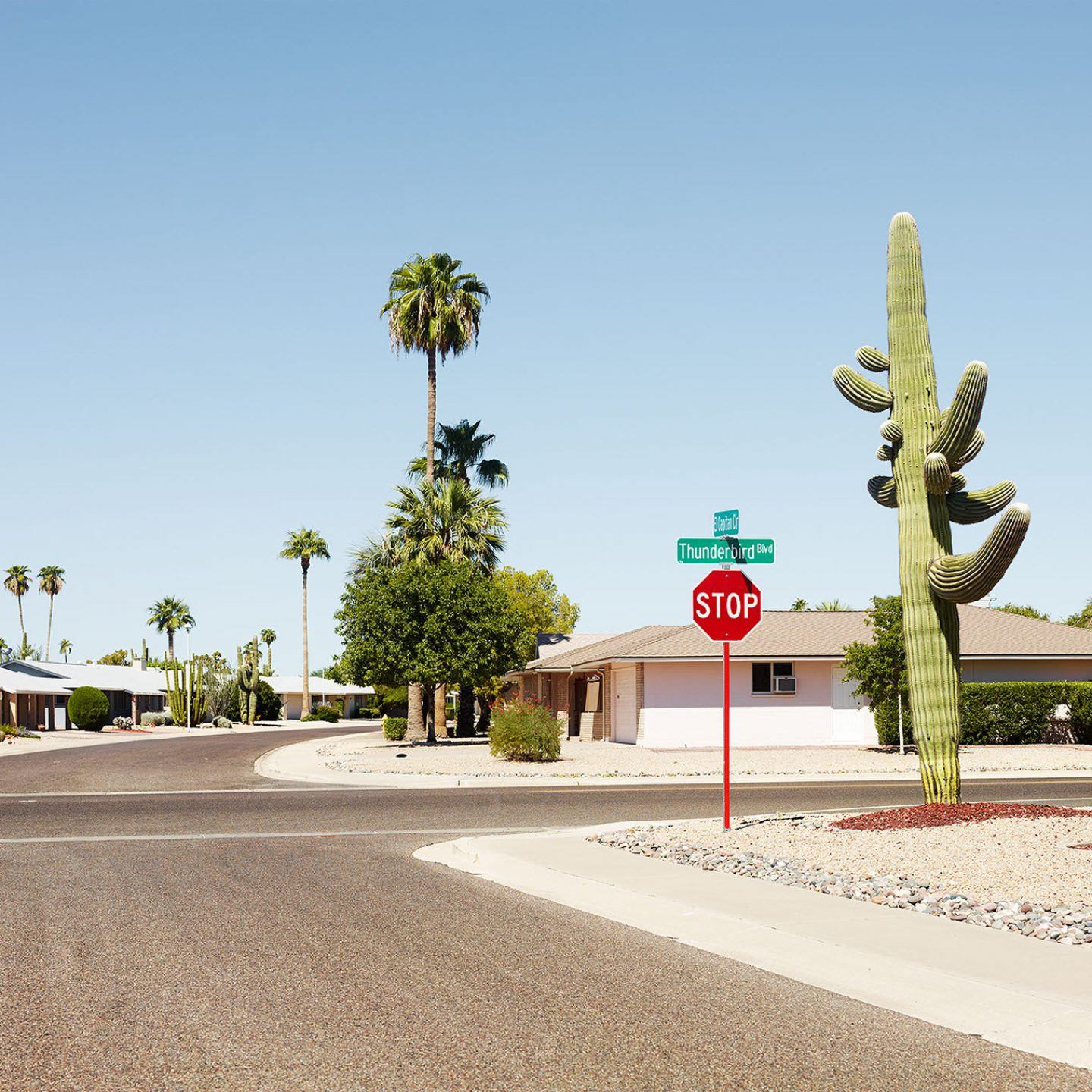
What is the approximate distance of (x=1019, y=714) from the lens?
38844mm

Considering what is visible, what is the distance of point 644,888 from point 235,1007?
16.8ft

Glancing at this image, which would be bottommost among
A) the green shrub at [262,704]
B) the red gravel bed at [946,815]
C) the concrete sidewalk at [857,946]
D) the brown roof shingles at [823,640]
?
the green shrub at [262,704]

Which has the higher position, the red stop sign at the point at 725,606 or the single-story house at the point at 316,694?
the red stop sign at the point at 725,606

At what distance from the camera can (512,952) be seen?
29.1 feet

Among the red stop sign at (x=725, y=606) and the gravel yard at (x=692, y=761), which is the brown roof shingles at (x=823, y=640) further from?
the red stop sign at (x=725, y=606)

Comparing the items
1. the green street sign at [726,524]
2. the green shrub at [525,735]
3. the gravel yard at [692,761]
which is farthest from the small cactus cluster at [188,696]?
the green street sign at [726,524]

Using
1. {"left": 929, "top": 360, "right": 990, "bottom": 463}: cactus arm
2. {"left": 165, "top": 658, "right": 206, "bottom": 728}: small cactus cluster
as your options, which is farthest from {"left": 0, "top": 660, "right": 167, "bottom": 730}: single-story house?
{"left": 929, "top": 360, "right": 990, "bottom": 463}: cactus arm

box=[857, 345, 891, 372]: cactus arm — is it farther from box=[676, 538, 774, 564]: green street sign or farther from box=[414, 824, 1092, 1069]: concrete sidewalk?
box=[414, 824, 1092, 1069]: concrete sidewalk

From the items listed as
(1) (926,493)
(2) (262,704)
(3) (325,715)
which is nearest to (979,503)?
(1) (926,493)

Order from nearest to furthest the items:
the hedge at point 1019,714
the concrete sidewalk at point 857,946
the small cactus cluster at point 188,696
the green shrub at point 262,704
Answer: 1. the concrete sidewalk at point 857,946
2. the hedge at point 1019,714
3. the small cactus cluster at point 188,696
4. the green shrub at point 262,704

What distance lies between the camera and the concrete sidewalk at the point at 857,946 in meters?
6.99

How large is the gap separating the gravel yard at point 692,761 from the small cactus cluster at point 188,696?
168ft

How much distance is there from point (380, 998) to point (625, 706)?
1425 inches

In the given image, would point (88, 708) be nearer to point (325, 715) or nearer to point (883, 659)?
point (325, 715)
